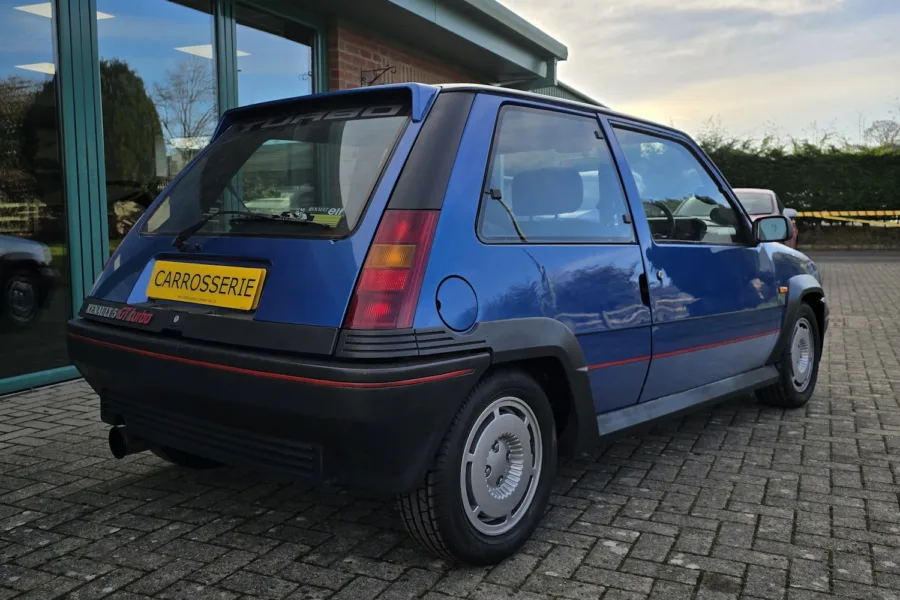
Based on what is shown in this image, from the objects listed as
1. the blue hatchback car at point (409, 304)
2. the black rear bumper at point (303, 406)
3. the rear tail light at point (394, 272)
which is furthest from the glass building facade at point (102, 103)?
the rear tail light at point (394, 272)

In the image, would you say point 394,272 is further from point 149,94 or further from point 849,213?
point 849,213

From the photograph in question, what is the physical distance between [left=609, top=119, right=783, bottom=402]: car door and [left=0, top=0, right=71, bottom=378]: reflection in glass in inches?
171

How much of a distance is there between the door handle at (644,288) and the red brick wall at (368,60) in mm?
5843

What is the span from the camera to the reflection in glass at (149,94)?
6473 mm

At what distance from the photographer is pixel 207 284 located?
9.62 feet

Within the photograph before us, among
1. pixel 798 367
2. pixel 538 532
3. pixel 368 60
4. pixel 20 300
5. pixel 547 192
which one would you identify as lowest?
pixel 538 532

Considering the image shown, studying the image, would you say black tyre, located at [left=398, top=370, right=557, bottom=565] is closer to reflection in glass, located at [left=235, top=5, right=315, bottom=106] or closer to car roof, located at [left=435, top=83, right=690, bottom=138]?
car roof, located at [left=435, top=83, right=690, bottom=138]

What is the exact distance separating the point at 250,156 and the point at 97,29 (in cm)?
368

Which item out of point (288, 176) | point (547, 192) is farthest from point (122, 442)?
point (547, 192)

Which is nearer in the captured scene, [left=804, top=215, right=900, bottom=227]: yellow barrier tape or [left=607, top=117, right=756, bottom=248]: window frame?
[left=607, top=117, right=756, bottom=248]: window frame

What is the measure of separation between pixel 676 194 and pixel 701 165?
1.56 feet

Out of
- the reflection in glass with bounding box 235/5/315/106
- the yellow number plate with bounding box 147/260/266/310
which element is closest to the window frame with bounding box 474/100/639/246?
the yellow number plate with bounding box 147/260/266/310

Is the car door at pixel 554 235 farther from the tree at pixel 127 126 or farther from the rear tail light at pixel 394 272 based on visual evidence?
the tree at pixel 127 126

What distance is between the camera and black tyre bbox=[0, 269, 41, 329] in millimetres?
5750
